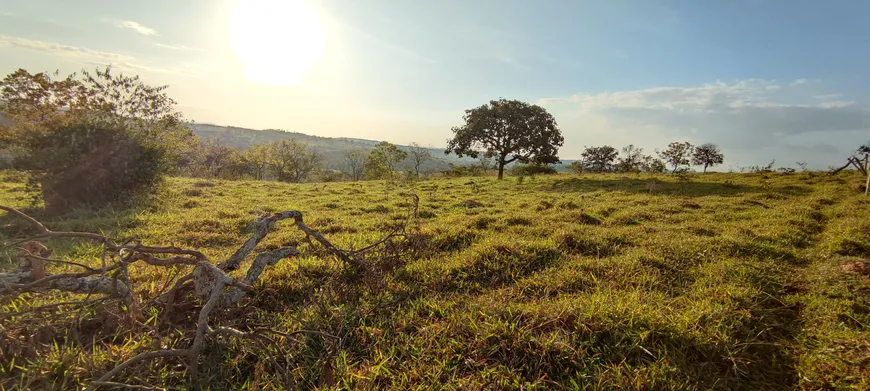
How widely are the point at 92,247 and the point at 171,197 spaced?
19.8ft

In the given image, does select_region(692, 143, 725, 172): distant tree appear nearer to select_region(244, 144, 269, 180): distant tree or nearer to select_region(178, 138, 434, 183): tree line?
select_region(178, 138, 434, 183): tree line

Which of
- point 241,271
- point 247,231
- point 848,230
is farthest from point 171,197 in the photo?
point 848,230

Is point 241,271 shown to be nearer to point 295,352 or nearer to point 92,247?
point 295,352

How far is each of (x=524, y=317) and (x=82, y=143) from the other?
1270 cm

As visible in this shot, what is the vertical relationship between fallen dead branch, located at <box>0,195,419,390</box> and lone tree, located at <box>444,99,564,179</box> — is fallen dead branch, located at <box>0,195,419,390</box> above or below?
below

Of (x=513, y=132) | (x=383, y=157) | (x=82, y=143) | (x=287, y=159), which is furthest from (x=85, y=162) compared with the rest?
(x=287, y=159)

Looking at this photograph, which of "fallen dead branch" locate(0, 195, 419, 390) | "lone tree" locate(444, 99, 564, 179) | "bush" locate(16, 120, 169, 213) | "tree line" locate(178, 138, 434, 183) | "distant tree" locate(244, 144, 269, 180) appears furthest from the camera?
"distant tree" locate(244, 144, 269, 180)

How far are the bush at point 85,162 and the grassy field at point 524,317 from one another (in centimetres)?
299

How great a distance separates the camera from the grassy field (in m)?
2.62

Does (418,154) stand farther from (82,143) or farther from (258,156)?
(82,143)

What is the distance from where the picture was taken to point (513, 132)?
28.0 meters

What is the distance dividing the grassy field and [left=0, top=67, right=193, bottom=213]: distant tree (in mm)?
3048

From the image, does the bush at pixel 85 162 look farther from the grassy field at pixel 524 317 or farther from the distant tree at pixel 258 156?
the distant tree at pixel 258 156

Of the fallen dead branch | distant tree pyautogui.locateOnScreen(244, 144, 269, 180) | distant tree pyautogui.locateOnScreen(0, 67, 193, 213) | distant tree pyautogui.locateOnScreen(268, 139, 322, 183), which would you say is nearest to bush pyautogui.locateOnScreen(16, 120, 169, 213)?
distant tree pyautogui.locateOnScreen(0, 67, 193, 213)
